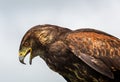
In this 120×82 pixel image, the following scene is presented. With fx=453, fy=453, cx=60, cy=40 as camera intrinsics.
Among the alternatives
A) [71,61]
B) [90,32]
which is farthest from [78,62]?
[90,32]

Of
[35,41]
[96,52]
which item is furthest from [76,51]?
[35,41]

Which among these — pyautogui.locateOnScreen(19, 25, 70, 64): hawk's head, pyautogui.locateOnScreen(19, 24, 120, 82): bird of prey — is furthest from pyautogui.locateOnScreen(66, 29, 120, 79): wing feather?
pyautogui.locateOnScreen(19, 25, 70, 64): hawk's head

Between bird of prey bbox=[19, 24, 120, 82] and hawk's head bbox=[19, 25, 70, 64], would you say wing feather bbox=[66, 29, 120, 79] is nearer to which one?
bird of prey bbox=[19, 24, 120, 82]

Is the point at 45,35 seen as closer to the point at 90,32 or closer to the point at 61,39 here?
→ the point at 61,39

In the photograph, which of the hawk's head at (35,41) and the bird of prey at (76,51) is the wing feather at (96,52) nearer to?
the bird of prey at (76,51)

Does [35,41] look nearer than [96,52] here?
No

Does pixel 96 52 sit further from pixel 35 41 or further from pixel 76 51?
pixel 35 41

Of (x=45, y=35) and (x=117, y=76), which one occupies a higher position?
(x=45, y=35)
